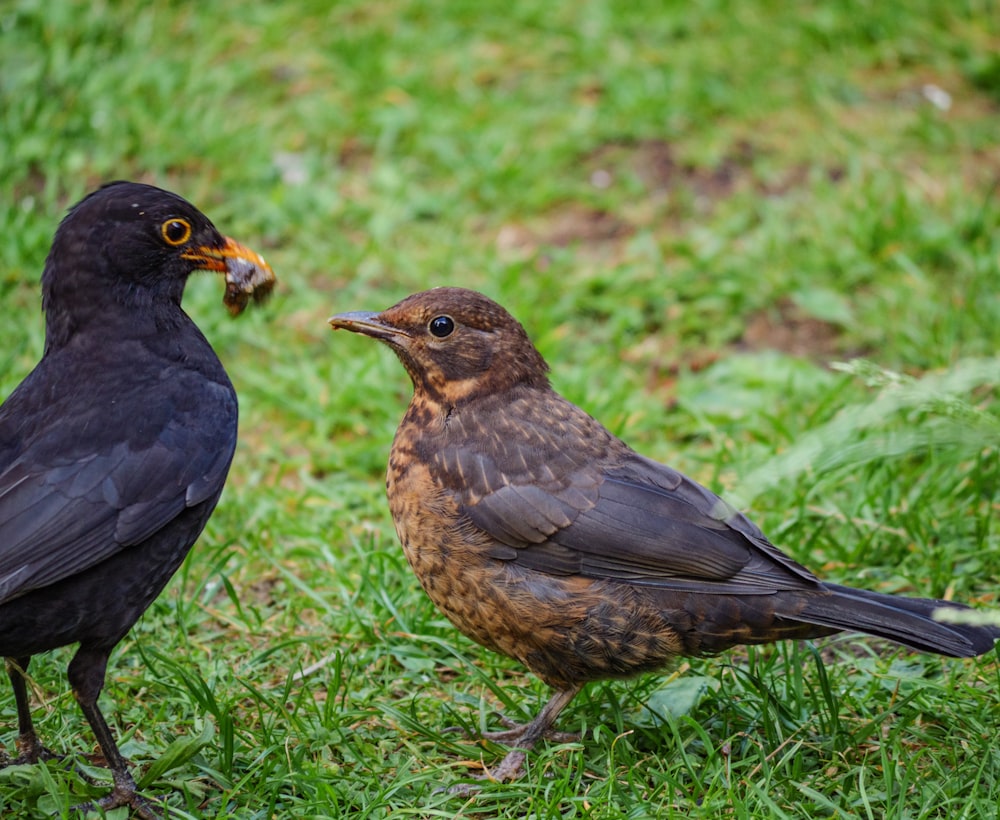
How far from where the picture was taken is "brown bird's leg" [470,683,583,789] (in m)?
3.97

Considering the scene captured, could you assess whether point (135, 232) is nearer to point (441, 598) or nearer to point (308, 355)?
point (441, 598)

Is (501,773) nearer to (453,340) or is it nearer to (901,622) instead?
(901,622)

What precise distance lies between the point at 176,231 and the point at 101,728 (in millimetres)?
1698

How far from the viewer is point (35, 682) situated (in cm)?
423

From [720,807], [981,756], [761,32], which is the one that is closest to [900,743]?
[981,756]

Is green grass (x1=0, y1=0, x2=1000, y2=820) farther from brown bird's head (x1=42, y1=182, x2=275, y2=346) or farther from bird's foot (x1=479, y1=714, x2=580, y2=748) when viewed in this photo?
brown bird's head (x1=42, y1=182, x2=275, y2=346)

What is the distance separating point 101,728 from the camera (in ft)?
12.2

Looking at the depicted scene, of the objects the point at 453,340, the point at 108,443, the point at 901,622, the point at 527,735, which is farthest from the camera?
the point at 453,340

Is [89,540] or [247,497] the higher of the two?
[89,540]

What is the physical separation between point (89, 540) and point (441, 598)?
3.87 feet

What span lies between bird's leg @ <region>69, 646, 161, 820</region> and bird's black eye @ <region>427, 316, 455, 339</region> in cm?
158

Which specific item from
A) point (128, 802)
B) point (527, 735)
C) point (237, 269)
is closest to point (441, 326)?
point (237, 269)

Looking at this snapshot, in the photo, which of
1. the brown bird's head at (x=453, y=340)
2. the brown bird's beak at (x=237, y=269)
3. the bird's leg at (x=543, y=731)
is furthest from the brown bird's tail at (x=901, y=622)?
the brown bird's beak at (x=237, y=269)

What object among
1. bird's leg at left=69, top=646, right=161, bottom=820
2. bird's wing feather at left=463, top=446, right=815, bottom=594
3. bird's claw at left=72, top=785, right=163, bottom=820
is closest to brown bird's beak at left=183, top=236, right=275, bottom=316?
bird's wing feather at left=463, top=446, right=815, bottom=594
